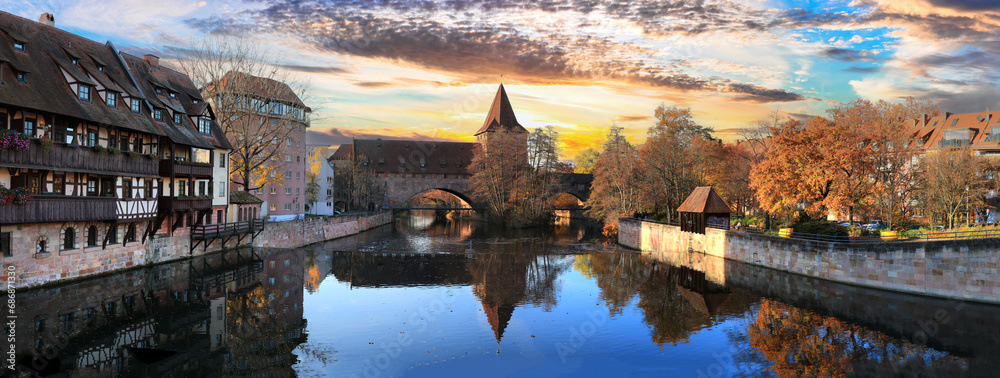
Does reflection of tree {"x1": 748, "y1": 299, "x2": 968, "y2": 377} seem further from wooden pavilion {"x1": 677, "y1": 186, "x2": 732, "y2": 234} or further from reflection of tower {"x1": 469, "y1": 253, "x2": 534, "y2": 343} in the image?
wooden pavilion {"x1": 677, "y1": 186, "x2": 732, "y2": 234}

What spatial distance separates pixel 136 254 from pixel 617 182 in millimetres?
35815

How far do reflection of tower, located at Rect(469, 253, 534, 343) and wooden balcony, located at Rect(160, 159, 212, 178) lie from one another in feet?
47.1

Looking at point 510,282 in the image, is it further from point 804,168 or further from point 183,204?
point 804,168

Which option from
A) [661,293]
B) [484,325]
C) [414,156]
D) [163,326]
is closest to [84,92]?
[163,326]

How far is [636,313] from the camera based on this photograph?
19516 mm

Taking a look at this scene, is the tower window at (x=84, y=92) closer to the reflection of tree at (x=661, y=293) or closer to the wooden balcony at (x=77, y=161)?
the wooden balcony at (x=77, y=161)

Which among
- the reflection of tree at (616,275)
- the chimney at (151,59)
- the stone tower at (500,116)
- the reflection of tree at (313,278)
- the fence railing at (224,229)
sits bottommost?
the reflection of tree at (616,275)

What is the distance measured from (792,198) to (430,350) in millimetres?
22921

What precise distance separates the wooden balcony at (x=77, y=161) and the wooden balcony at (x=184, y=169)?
4.02ft

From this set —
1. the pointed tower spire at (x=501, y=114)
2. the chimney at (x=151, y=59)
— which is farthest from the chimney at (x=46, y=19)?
the pointed tower spire at (x=501, y=114)

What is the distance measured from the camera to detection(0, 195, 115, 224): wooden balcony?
18.6 meters

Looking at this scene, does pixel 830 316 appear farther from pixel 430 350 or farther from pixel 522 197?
pixel 522 197

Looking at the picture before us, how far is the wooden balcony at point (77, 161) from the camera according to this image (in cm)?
1872

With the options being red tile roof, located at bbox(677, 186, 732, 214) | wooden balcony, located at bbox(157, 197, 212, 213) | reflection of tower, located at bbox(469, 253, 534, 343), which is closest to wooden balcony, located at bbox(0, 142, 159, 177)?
wooden balcony, located at bbox(157, 197, 212, 213)
